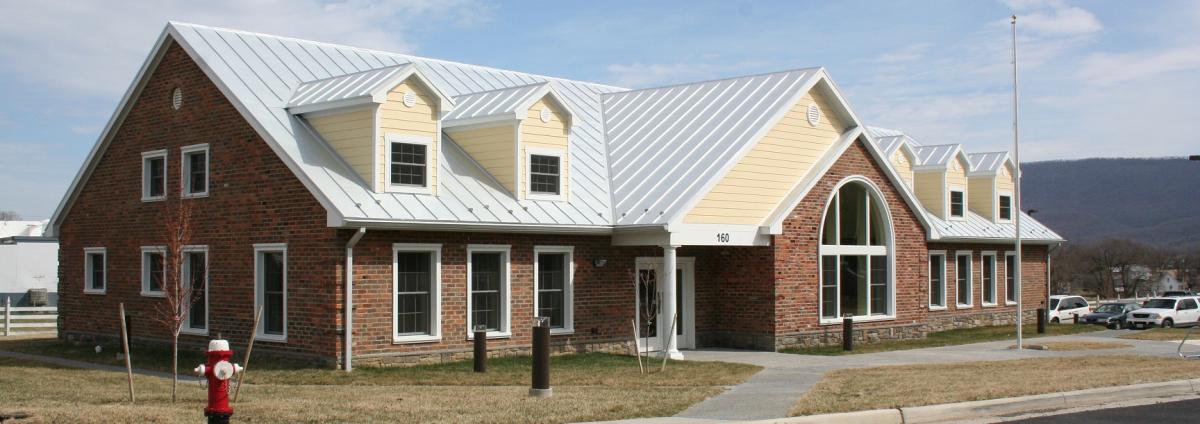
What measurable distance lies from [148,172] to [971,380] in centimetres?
1677

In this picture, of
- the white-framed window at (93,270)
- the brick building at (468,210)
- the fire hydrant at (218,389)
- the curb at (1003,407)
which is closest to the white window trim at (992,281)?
the brick building at (468,210)

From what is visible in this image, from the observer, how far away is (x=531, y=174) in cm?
2425

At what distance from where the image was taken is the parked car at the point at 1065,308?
149 ft

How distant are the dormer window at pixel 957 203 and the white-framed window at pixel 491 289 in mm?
19629

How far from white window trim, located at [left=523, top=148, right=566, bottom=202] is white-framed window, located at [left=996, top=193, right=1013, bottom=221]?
20.6 metres

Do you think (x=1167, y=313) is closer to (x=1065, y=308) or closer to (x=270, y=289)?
(x=1065, y=308)

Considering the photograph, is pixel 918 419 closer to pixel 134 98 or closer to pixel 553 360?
pixel 553 360

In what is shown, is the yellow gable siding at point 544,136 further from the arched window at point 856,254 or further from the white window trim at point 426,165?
the arched window at point 856,254

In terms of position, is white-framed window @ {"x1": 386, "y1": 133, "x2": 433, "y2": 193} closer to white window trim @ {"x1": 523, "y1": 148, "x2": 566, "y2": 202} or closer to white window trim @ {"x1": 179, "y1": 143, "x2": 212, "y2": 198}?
white window trim @ {"x1": 523, "y1": 148, "x2": 566, "y2": 202}

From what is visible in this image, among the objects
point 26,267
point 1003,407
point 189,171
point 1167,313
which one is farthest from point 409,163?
point 26,267

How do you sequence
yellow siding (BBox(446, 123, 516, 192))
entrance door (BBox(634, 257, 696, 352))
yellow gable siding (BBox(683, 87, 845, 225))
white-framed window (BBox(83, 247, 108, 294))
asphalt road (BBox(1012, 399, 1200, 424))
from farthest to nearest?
white-framed window (BBox(83, 247, 108, 294)) < entrance door (BBox(634, 257, 696, 352)) < yellow gable siding (BBox(683, 87, 845, 225)) < yellow siding (BBox(446, 123, 516, 192)) < asphalt road (BBox(1012, 399, 1200, 424))

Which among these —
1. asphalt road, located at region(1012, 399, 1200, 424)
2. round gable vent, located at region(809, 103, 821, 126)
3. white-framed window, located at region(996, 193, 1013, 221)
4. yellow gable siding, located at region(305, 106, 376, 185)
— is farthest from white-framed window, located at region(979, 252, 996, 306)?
yellow gable siding, located at region(305, 106, 376, 185)

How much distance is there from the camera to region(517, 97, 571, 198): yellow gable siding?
78.3 ft

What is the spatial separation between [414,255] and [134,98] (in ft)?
26.1
